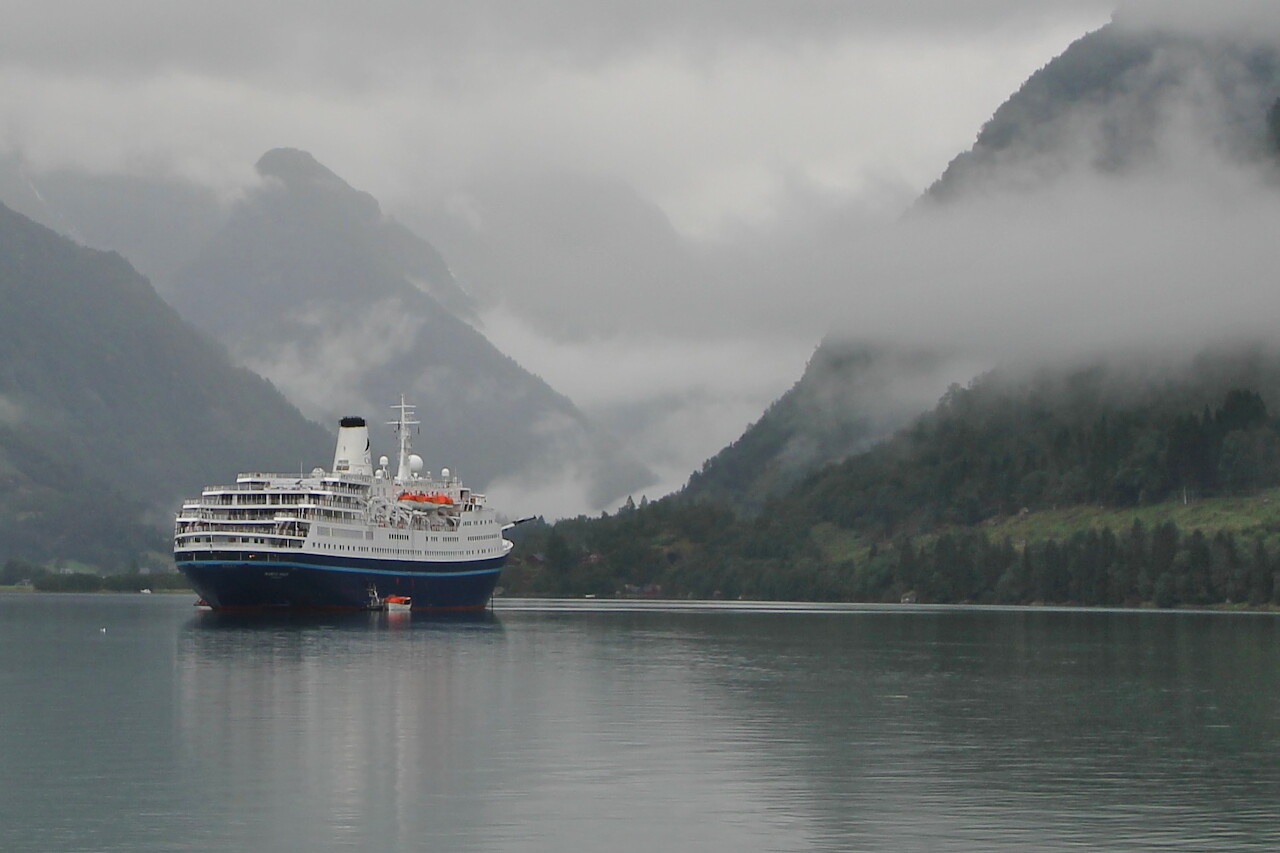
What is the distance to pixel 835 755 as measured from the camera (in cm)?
8325

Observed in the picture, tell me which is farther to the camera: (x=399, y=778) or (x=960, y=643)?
(x=960, y=643)

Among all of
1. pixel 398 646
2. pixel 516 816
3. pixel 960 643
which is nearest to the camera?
pixel 516 816

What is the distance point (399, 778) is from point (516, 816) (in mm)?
10988

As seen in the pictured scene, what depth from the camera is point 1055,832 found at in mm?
62875

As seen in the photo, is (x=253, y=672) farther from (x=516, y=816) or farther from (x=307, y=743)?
(x=516, y=816)

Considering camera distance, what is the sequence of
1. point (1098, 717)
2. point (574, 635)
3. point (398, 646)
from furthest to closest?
point (574, 635) → point (398, 646) → point (1098, 717)

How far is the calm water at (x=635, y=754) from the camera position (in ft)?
209

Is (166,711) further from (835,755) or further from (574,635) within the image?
(574,635)

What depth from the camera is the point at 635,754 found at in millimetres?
83625

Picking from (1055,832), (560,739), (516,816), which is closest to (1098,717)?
(560,739)

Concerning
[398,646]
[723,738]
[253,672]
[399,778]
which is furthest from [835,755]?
[398,646]

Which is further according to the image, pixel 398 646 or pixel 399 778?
pixel 398 646

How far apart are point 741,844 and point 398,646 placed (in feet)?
367

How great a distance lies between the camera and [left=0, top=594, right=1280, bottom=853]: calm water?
6356 centimetres
